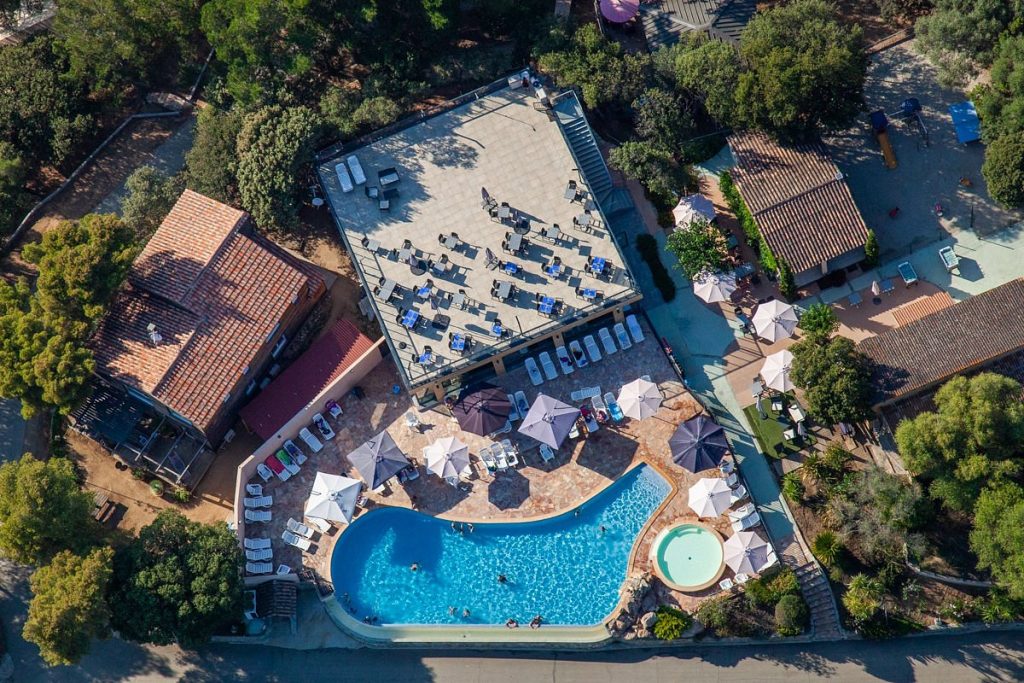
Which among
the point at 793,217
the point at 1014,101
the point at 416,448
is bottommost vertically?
the point at 416,448

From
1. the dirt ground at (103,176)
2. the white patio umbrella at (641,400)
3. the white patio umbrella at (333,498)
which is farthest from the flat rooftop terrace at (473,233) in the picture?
the dirt ground at (103,176)

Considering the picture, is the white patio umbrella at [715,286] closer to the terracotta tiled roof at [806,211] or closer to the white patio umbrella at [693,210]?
the terracotta tiled roof at [806,211]

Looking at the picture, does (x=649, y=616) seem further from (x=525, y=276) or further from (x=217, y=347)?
(x=217, y=347)

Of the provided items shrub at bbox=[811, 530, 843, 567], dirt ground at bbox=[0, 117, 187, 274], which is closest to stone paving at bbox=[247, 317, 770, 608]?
shrub at bbox=[811, 530, 843, 567]

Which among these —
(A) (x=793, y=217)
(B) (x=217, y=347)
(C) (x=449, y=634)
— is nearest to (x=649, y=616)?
(C) (x=449, y=634)

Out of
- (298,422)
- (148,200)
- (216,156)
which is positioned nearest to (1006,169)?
(298,422)

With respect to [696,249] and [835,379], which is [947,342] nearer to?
[835,379]

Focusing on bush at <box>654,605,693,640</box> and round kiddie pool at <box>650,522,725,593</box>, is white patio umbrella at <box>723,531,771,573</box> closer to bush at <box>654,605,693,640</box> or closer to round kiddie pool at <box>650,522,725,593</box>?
round kiddie pool at <box>650,522,725,593</box>
